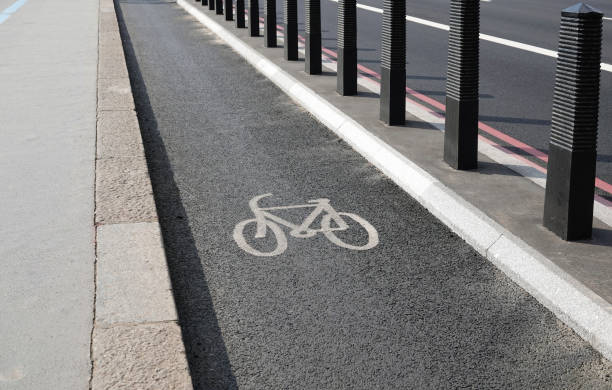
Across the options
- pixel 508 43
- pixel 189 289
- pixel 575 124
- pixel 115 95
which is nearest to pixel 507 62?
pixel 508 43

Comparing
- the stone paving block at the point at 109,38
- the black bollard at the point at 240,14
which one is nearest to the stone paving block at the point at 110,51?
the stone paving block at the point at 109,38

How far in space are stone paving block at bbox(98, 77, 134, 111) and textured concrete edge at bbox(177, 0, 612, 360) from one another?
206 centimetres

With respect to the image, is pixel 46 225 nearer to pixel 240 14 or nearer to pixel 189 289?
pixel 189 289

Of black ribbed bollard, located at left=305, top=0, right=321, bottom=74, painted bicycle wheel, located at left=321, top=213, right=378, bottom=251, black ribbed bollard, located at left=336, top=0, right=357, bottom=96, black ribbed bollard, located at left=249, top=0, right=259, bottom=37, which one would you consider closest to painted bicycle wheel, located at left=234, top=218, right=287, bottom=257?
painted bicycle wheel, located at left=321, top=213, right=378, bottom=251

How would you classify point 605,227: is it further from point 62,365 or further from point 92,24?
point 92,24

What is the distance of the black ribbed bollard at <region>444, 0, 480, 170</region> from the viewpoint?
543 centimetres

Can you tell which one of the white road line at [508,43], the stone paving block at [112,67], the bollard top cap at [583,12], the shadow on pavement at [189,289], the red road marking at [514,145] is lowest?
the shadow on pavement at [189,289]

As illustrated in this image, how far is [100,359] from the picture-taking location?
3.37 meters

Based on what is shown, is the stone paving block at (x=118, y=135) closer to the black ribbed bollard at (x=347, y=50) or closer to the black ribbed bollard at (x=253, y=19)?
the black ribbed bollard at (x=347, y=50)

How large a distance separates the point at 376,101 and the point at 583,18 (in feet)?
13.7

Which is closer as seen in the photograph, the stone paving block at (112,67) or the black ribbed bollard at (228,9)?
the stone paving block at (112,67)

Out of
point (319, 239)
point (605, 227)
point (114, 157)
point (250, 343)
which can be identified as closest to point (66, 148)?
point (114, 157)

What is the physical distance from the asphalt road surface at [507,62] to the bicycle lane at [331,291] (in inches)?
65.4

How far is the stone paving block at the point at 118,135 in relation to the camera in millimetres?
6543
